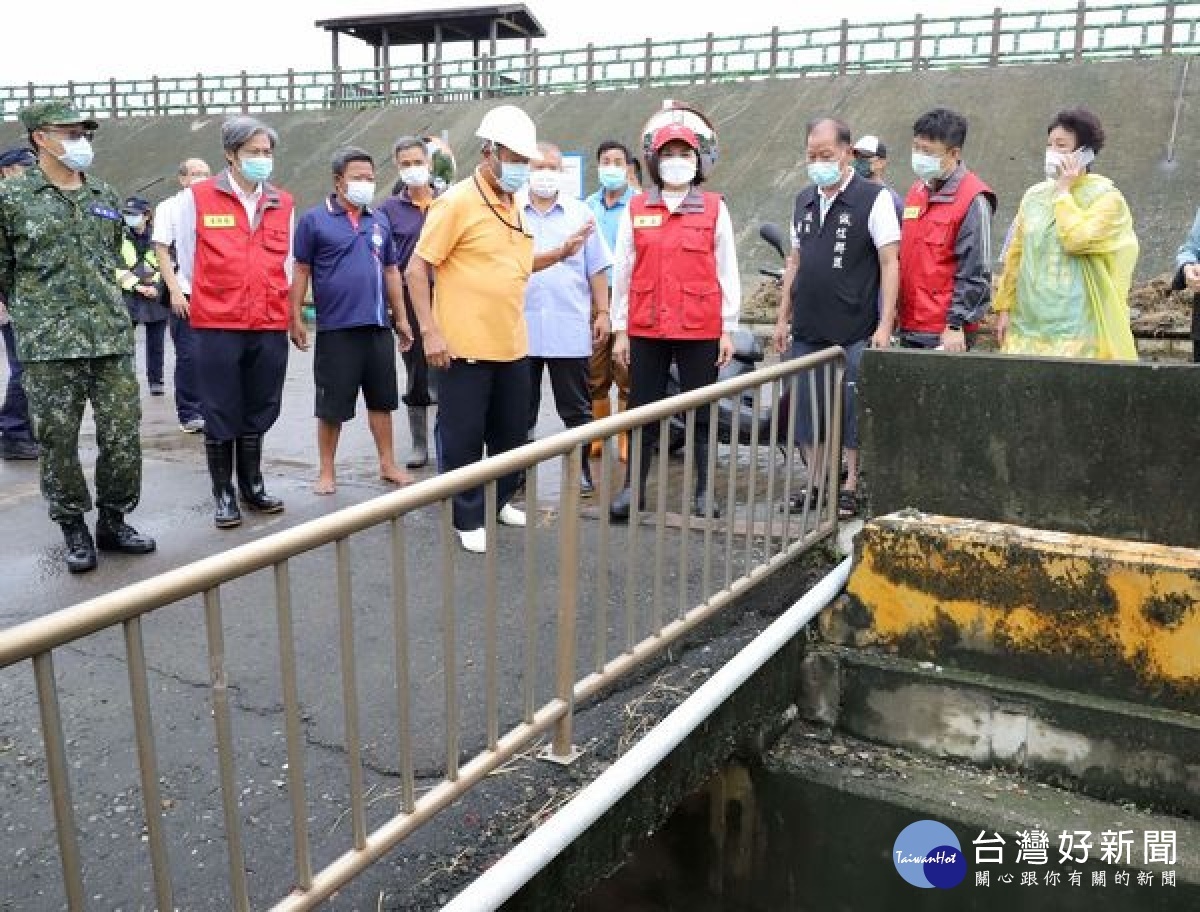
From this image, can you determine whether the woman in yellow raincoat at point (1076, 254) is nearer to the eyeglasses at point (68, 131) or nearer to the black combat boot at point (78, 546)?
the eyeglasses at point (68, 131)

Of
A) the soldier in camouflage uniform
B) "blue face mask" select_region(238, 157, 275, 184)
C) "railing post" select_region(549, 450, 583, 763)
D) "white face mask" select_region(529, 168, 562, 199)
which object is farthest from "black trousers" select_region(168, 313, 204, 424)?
"railing post" select_region(549, 450, 583, 763)

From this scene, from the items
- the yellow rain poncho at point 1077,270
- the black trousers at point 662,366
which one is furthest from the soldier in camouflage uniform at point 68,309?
the yellow rain poncho at point 1077,270

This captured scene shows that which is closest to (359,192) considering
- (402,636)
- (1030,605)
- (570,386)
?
(570,386)

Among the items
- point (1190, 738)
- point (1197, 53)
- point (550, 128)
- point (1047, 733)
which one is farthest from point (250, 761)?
point (550, 128)

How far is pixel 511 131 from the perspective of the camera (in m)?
4.15

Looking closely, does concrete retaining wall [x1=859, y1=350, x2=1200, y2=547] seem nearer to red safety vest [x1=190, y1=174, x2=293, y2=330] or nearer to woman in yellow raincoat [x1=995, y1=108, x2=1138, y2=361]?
woman in yellow raincoat [x1=995, y1=108, x2=1138, y2=361]

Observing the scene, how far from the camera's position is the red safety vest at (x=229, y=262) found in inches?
185

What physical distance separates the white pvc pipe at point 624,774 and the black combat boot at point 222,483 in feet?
9.11

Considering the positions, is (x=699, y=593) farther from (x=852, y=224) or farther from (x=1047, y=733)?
(x=852, y=224)

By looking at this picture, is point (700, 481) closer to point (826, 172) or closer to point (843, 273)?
point (843, 273)

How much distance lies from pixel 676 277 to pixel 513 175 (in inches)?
34.5

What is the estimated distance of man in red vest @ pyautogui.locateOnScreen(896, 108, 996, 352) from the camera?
4527mm

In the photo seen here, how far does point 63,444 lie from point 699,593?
2.65 meters

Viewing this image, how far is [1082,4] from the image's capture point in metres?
20.7
